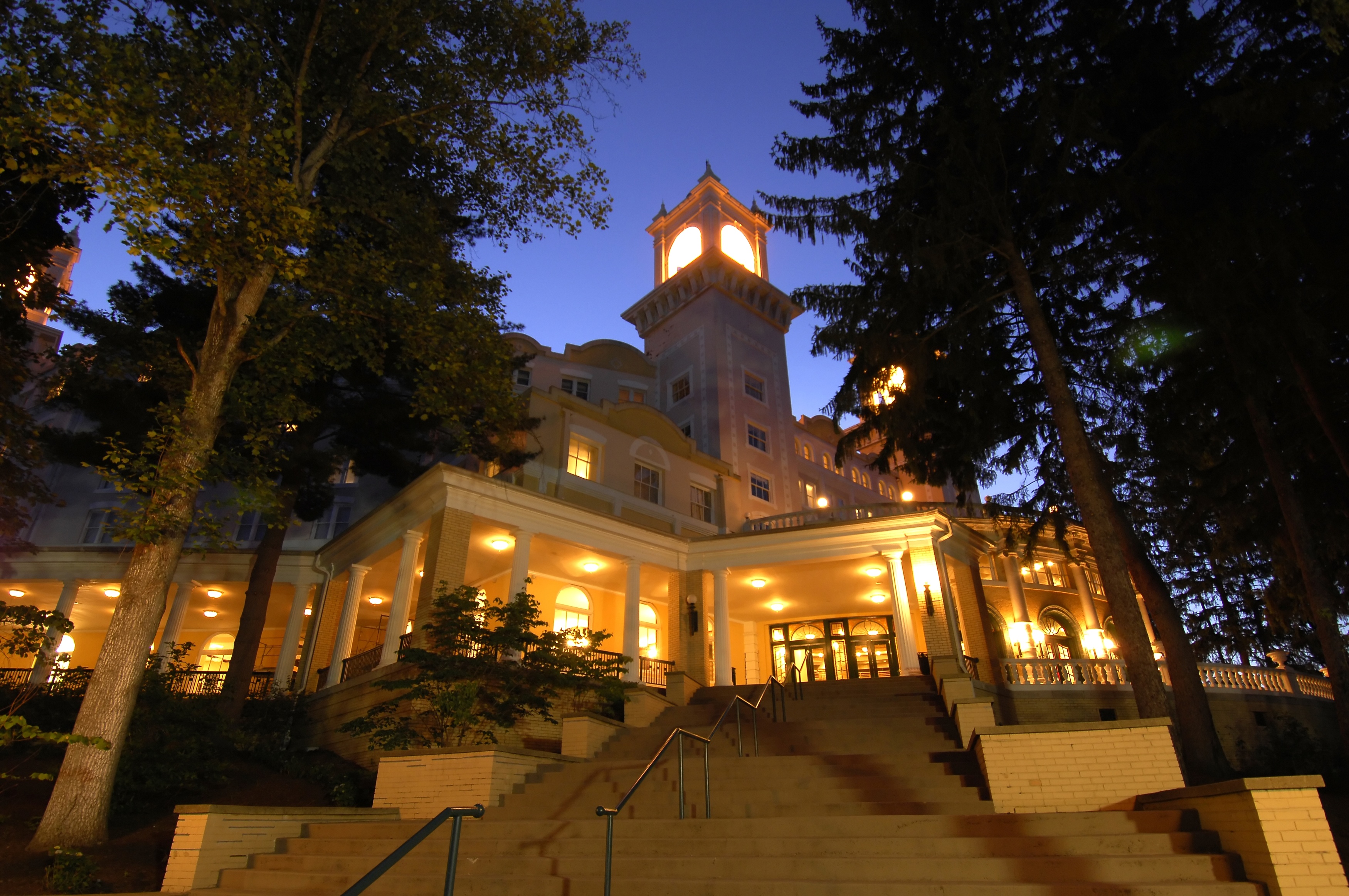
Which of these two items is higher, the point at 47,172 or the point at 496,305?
the point at 496,305

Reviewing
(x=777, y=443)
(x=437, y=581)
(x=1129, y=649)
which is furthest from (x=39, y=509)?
(x=1129, y=649)

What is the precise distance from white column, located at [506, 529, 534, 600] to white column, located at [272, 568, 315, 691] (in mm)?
8379

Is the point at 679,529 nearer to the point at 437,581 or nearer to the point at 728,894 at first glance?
the point at 437,581

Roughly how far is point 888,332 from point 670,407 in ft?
65.5

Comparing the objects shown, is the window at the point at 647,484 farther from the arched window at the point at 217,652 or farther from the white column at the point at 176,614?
the arched window at the point at 217,652

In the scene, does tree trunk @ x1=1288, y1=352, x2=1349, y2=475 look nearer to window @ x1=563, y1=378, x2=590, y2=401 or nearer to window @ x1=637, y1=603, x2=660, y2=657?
window @ x1=637, y1=603, x2=660, y2=657

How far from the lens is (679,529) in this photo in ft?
82.1

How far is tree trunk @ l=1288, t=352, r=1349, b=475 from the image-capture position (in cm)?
1376

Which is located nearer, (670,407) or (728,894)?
(728,894)

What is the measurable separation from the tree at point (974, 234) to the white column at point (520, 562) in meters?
7.94

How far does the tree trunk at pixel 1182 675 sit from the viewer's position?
13.9 m

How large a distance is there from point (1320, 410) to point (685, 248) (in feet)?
108

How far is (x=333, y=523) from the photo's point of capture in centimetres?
2755

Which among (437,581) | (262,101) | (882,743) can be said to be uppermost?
(262,101)
